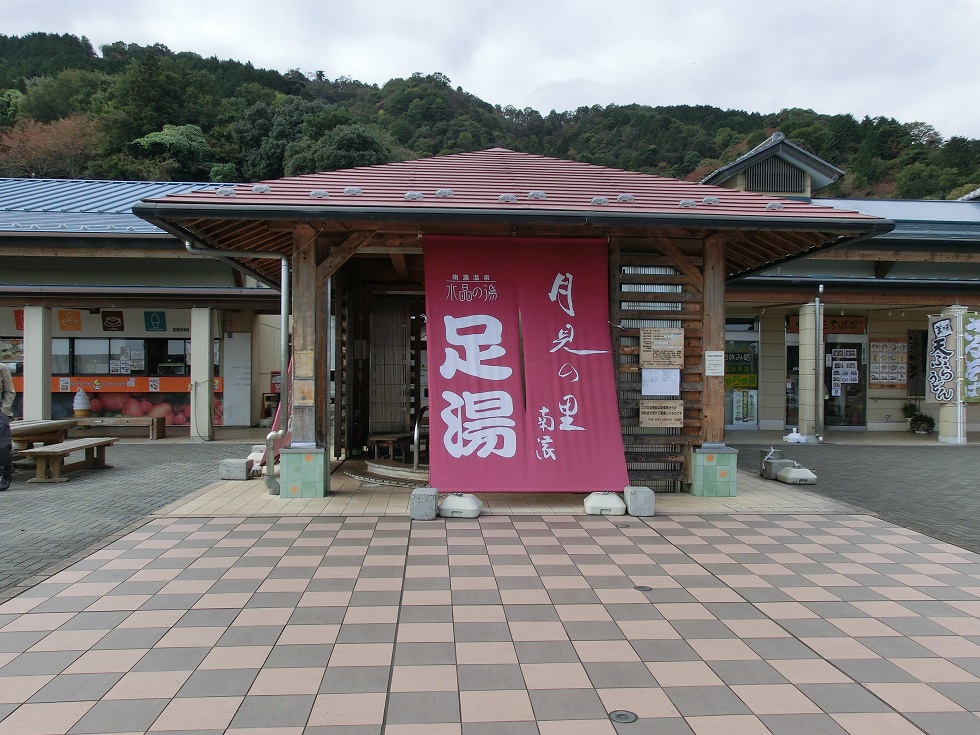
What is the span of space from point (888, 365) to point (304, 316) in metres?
15.3

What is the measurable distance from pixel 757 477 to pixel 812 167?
12.5 m

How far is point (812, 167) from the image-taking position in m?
18.3

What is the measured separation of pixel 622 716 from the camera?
9.77 ft

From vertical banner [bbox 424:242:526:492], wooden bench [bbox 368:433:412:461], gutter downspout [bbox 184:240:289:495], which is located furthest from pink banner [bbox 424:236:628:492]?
wooden bench [bbox 368:433:412:461]

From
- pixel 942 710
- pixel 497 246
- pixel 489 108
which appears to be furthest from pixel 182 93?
pixel 942 710

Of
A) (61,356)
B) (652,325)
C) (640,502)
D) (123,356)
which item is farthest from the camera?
(123,356)

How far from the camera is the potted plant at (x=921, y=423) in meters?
15.9

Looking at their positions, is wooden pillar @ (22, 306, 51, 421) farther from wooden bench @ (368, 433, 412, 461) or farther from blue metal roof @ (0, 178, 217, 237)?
wooden bench @ (368, 433, 412, 461)

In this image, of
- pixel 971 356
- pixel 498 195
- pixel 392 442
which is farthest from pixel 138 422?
pixel 971 356

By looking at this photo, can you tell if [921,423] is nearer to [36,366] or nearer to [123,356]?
[123,356]

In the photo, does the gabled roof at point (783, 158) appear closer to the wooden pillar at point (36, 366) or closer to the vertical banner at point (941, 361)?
the vertical banner at point (941, 361)

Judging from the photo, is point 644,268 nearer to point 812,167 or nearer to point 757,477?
point 757,477

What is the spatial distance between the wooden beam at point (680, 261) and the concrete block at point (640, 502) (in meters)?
2.66

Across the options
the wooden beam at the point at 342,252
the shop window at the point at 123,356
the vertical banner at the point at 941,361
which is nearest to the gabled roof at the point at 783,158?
the vertical banner at the point at 941,361
